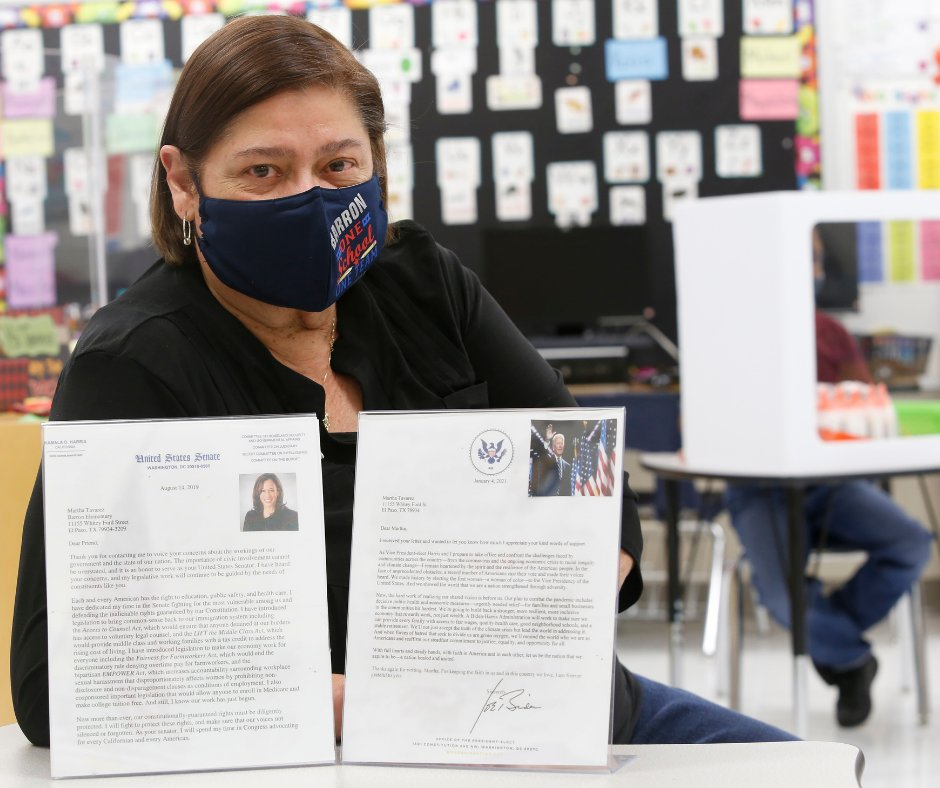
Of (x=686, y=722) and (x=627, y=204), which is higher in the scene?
(x=627, y=204)

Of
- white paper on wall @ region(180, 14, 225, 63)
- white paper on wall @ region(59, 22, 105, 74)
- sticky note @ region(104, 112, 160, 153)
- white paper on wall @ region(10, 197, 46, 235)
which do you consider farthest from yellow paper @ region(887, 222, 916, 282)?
white paper on wall @ region(59, 22, 105, 74)

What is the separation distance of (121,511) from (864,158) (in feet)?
16.3

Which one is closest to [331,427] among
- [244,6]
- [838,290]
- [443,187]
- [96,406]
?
[96,406]

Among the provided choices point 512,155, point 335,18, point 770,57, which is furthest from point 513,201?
point 770,57

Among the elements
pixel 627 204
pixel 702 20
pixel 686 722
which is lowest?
pixel 686 722

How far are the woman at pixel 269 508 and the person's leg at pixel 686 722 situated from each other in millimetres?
536

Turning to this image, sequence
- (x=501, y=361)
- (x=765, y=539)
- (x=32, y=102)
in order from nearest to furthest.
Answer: (x=501, y=361) → (x=765, y=539) → (x=32, y=102)

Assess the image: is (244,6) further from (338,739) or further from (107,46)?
(338,739)

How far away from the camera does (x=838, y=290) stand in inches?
113

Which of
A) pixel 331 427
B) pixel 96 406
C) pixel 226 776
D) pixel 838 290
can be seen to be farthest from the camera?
pixel 838 290

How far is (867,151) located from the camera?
17.5 ft

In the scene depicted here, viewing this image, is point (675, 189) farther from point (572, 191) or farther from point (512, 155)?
point (512, 155)

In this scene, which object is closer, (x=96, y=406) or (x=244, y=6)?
(x=96, y=406)

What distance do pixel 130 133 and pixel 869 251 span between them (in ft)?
7.29
